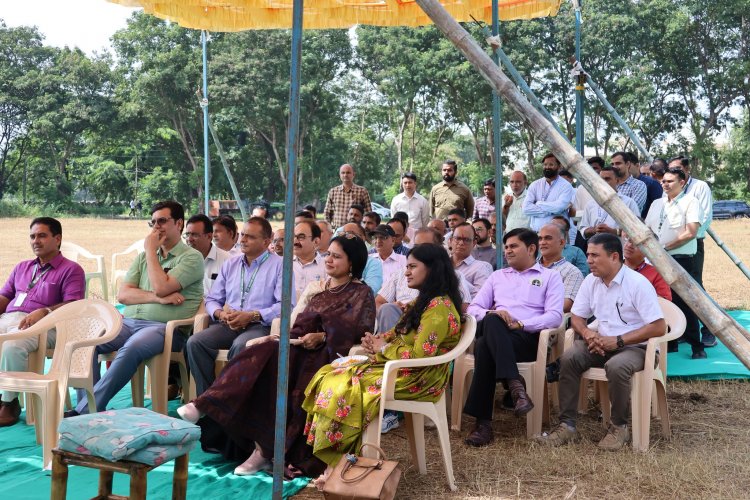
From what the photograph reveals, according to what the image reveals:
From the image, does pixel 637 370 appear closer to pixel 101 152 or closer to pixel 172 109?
pixel 172 109

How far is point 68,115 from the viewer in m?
36.0

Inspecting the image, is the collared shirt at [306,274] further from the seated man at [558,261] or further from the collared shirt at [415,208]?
the collared shirt at [415,208]

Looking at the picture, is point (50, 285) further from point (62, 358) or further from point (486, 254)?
point (486, 254)

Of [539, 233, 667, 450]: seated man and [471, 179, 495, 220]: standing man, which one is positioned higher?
[471, 179, 495, 220]: standing man

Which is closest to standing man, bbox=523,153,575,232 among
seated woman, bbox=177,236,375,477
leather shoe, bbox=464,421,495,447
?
leather shoe, bbox=464,421,495,447

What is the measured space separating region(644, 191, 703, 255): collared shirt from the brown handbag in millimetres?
4100

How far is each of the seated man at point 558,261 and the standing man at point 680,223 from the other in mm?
1674

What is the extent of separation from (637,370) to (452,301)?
1.14 meters

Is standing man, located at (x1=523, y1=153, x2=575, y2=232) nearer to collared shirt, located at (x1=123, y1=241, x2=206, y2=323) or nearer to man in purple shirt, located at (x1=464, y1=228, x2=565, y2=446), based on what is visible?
man in purple shirt, located at (x1=464, y1=228, x2=565, y2=446)

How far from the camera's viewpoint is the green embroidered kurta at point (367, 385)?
370 cm

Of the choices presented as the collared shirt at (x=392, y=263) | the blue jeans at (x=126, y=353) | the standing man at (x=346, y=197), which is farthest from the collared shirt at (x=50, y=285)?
the standing man at (x=346, y=197)

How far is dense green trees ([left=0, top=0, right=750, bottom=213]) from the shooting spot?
27.9m

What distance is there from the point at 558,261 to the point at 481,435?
141 cm

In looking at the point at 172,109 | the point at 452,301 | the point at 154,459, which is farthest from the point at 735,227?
the point at 154,459
